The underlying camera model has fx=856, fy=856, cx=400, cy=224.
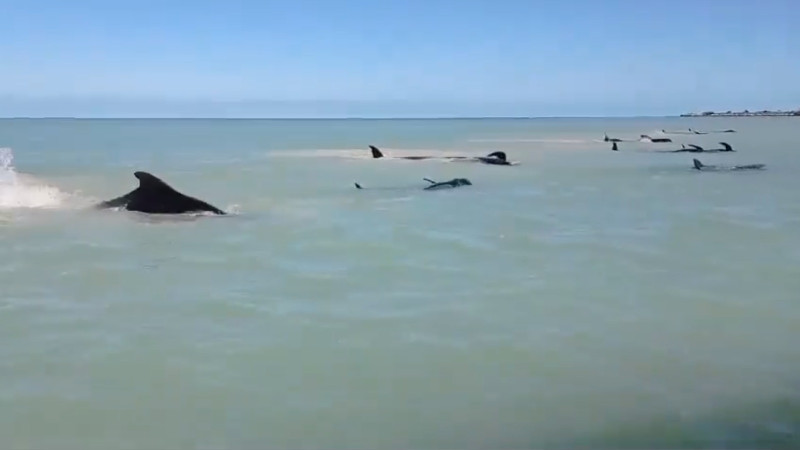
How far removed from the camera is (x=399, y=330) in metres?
9.80

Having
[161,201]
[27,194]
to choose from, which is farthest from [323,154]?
[161,201]

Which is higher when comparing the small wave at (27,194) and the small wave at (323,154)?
the small wave at (27,194)

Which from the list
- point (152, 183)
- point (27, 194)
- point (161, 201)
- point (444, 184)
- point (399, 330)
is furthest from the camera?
point (444, 184)

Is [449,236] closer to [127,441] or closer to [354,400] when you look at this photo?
[354,400]

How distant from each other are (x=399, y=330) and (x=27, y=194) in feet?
66.9

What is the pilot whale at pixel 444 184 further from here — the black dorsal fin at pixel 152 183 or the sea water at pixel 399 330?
the black dorsal fin at pixel 152 183

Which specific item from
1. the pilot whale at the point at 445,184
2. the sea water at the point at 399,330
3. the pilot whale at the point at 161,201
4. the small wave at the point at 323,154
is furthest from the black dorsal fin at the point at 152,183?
the small wave at the point at 323,154

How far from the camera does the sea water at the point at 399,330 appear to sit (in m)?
7.04

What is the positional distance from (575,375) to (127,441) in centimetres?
414

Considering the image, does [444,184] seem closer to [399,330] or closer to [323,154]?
[399,330]

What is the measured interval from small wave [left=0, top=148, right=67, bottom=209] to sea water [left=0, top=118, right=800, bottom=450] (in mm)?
3021

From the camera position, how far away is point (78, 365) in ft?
27.8

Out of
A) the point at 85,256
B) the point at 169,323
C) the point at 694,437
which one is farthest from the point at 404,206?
the point at 694,437

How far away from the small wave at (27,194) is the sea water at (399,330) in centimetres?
302
